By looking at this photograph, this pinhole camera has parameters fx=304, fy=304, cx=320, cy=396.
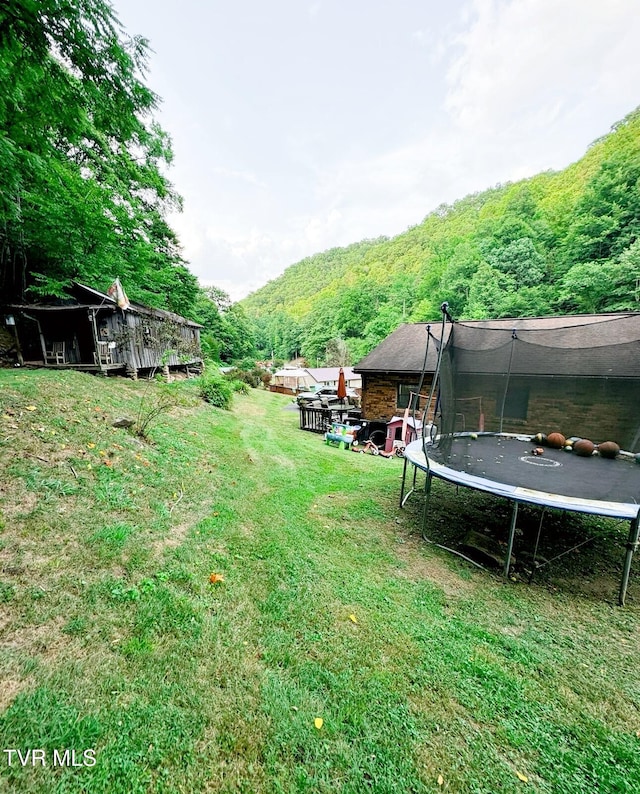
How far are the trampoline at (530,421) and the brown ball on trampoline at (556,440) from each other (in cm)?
7

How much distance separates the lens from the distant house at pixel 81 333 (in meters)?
9.88

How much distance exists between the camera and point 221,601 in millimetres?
2521

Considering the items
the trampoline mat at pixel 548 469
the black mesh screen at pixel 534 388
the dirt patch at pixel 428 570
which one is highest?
the black mesh screen at pixel 534 388

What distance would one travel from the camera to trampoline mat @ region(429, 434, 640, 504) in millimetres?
3463

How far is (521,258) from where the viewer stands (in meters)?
24.5

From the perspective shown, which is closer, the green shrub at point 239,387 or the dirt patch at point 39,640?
the dirt patch at point 39,640

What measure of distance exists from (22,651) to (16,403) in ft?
14.6

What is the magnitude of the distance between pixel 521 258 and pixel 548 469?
88.4 feet

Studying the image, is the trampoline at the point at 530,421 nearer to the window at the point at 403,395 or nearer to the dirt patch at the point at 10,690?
the dirt patch at the point at 10,690

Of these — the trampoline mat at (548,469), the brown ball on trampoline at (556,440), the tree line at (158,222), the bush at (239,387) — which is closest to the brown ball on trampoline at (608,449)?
the trampoline mat at (548,469)

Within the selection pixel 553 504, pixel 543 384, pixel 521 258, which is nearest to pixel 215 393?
pixel 543 384

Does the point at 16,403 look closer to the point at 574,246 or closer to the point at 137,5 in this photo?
the point at 137,5

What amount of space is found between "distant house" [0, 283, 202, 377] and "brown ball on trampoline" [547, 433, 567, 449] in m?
10.1

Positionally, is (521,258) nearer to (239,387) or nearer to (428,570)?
(239,387)
